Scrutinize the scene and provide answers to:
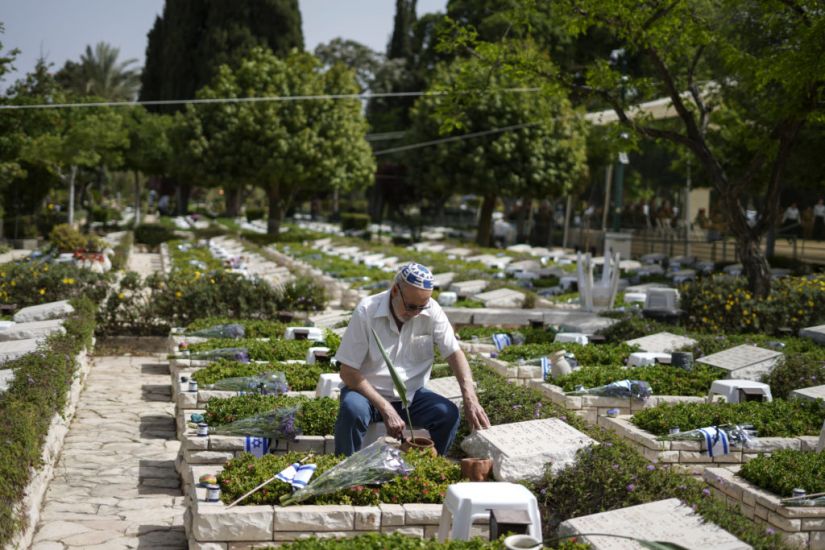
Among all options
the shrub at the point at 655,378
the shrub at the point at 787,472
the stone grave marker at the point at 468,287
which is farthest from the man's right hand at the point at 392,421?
the stone grave marker at the point at 468,287

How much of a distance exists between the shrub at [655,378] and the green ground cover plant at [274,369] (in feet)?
7.00

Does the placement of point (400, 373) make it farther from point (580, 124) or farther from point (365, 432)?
point (580, 124)

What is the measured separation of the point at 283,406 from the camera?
7016mm

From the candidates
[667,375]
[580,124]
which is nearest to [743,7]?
[667,375]

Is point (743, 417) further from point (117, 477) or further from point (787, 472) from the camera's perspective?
point (117, 477)

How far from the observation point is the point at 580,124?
31625 millimetres

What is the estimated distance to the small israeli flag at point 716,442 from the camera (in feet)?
22.1

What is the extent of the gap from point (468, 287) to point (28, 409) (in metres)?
10.3

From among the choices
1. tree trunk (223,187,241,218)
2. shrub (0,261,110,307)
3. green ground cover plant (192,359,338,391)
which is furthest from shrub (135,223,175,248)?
green ground cover plant (192,359,338,391)

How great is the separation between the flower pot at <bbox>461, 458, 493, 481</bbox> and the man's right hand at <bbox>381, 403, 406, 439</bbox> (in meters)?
0.43

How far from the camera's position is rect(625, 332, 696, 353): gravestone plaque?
10875mm

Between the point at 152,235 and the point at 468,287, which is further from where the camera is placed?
the point at 152,235

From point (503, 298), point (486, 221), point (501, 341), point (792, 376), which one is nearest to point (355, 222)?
point (486, 221)

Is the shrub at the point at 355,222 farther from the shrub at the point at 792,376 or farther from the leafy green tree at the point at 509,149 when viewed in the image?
the shrub at the point at 792,376
